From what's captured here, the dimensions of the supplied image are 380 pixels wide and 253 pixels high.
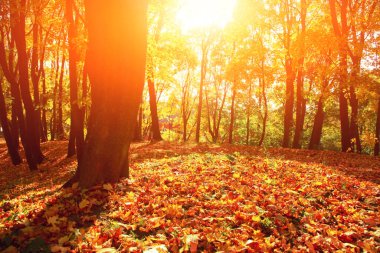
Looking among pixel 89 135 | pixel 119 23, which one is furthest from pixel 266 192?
pixel 119 23

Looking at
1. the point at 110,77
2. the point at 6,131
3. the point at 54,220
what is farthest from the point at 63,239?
the point at 6,131

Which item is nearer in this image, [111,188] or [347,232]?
[347,232]

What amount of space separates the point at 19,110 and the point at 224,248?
42.8 feet

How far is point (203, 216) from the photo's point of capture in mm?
5633

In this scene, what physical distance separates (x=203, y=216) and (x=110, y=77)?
3863mm

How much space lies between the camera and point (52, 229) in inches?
191

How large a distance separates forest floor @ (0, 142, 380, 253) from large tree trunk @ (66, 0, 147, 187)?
68cm

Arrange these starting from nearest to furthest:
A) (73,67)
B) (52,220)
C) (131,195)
Result: (52,220), (131,195), (73,67)

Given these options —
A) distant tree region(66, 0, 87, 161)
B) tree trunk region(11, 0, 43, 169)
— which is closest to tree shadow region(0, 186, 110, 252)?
distant tree region(66, 0, 87, 161)

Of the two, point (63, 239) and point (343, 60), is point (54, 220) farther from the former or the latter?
point (343, 60)

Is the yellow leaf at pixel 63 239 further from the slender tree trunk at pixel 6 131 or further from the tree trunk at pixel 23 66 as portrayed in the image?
the slender tree trunk at pixel 6 131

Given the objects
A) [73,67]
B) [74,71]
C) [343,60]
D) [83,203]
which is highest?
[343,60]

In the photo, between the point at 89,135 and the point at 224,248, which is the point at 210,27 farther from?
the point at 224,248

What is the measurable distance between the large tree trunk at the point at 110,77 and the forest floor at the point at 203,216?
68cm
